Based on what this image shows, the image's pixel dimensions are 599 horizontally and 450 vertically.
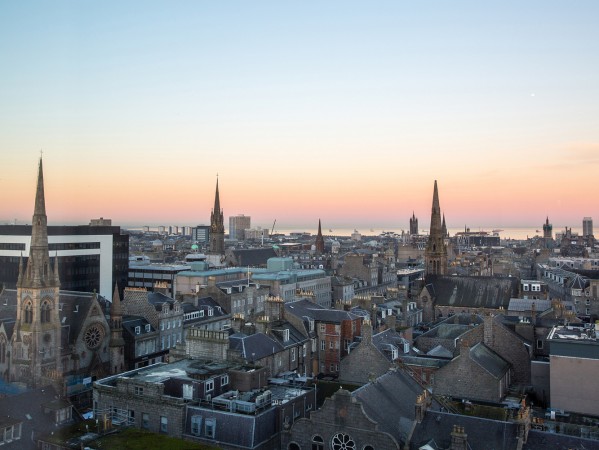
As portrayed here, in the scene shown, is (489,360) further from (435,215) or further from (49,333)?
(435,215)

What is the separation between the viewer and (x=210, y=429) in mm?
21156

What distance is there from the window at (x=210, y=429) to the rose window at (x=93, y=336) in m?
18.1

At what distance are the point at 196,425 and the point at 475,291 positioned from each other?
146ft

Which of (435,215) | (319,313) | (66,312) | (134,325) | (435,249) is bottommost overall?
(134,325)

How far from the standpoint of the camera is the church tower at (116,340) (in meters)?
37.0

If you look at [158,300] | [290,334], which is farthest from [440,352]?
[158,300]

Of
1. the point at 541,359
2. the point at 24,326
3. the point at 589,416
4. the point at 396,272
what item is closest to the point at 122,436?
the point at 24,326

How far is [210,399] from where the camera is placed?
22703mm

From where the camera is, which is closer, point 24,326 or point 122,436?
point 122,436

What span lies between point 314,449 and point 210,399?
15.4 feet

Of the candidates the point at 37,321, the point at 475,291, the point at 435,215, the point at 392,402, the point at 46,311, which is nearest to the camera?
the point at 392,402

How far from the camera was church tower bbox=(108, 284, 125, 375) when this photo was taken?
121 ft

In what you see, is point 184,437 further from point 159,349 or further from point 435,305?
point 435,305

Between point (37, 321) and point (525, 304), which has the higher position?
point (37, 321)
